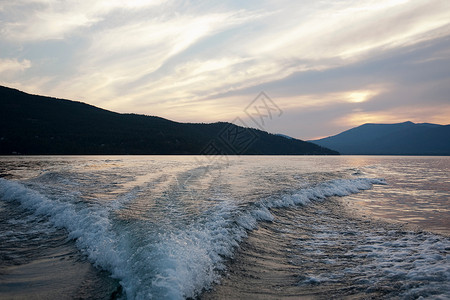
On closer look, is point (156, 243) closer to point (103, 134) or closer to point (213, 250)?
point (213, 250)

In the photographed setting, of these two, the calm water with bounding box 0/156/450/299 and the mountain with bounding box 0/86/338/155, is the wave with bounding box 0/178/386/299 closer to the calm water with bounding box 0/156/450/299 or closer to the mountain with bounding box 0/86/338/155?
the calm water with bounding box 0/156/450/299

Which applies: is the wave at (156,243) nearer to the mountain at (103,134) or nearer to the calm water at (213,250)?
the calm water at (213,250)

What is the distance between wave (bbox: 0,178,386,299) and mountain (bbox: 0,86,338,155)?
10914 cm

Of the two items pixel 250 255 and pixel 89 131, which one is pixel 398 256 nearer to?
pixel 250 255

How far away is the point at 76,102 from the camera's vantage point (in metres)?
174

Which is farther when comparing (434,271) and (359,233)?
(359,233)

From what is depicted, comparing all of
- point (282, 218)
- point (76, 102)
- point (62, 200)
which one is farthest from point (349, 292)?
point (76, 102)

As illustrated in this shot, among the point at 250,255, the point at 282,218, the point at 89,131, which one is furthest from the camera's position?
the point at 89,131

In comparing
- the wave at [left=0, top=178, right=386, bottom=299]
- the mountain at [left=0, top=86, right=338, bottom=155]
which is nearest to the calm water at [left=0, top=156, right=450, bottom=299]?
the wave at [left=0, top=178, right=386, bottom=299]

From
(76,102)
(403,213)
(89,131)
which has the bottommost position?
(403,213)

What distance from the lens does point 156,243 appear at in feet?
21.5

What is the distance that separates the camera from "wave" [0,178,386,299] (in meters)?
4.89

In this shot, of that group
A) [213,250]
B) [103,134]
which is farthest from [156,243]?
[103,134]

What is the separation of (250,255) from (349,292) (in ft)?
8.77
